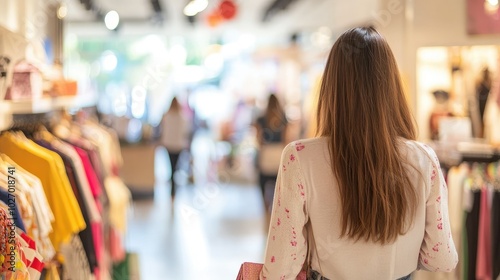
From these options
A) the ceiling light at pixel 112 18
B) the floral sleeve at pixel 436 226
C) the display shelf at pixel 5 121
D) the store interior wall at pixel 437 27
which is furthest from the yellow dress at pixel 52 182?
the ceiling light at pixel 112 18

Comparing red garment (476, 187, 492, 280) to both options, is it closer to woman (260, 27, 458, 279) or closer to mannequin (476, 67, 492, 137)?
mannequin (476, 67, 492, 137)

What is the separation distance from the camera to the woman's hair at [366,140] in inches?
85.6

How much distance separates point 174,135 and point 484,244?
21.9ft

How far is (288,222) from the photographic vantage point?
7.18ft

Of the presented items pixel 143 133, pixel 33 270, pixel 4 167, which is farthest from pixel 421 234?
pixel 143 133

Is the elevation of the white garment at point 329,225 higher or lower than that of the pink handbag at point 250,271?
higher

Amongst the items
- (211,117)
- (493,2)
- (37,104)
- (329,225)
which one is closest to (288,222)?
(329,225)

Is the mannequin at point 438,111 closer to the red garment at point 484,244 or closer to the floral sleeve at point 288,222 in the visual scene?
the red garment at point 484,244

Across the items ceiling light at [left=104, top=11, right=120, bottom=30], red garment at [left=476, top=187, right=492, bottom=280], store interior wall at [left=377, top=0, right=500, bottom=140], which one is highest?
ceiling light at [left=104, top=11, right=120, bottom=30]

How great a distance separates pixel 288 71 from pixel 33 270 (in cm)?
1157

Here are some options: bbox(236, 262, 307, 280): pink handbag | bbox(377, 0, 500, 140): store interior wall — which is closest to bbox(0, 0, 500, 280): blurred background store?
bbox(377, 0, 500, 140): store interior wall

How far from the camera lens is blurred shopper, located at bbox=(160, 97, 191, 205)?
34.3ft

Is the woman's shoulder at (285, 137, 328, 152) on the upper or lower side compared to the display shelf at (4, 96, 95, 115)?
lower

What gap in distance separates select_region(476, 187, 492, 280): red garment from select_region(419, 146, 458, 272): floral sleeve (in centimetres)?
204
